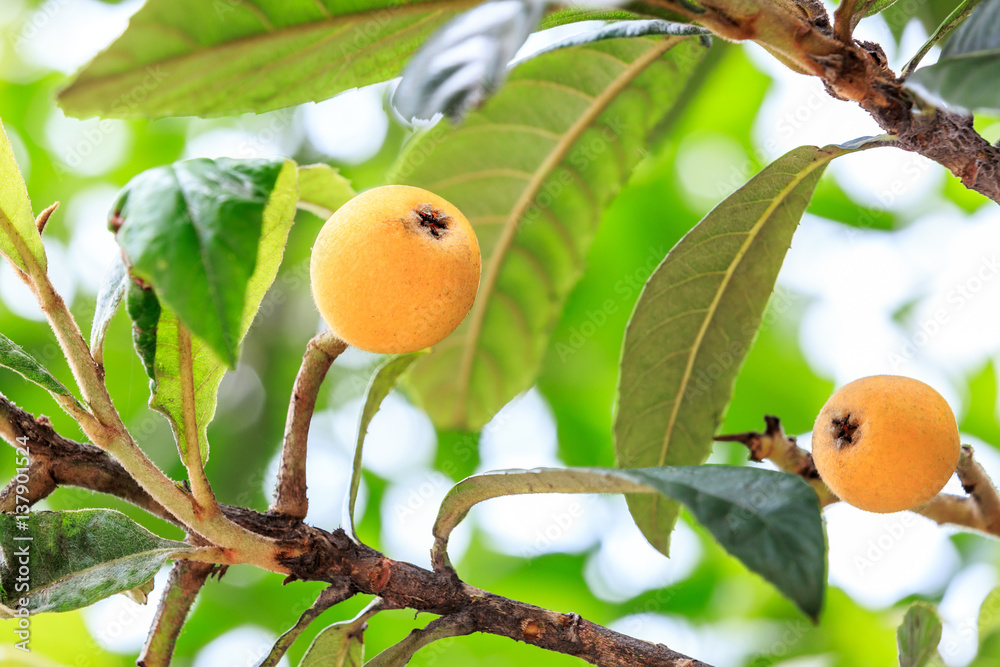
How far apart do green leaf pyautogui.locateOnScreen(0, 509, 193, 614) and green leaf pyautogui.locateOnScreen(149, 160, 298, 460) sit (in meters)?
0.11

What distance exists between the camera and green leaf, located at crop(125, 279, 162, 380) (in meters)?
0.80

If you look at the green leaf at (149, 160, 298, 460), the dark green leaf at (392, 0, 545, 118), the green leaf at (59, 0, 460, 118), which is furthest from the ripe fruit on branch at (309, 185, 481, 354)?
the green leaf at (59, 0, 460, 118)

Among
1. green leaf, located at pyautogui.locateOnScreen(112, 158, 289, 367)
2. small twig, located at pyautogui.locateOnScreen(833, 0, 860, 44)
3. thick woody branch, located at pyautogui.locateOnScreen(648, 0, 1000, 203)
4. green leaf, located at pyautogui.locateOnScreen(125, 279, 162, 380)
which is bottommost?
green leaf, located at pyautogui.locateOnScreen(112, 158, 289, 367)

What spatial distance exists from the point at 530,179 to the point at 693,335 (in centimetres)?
55

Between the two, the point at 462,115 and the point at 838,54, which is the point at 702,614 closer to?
the point at 838,54

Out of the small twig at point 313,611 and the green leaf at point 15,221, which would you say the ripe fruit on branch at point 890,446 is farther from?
the green leaf at point 15,221

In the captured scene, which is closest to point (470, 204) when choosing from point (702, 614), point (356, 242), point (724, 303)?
point (724, 303)

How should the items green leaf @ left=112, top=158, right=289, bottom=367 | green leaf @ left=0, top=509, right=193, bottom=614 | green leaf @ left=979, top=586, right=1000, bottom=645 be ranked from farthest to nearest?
green leaf @ left=979, top=586, right=1000, bottom=645, green leaf @ left=0, top=509, right=193, bottom=614, green leaf @ left=112, top=158, right=289, bottom=367

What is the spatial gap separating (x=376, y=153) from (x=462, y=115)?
86.6 inches

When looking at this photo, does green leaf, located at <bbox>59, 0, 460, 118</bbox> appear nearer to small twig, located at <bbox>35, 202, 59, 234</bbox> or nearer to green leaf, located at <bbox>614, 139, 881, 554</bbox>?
small twig, located at <bbox>35, 202, 59, 234</bbox>

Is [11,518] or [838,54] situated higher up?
[838,54]

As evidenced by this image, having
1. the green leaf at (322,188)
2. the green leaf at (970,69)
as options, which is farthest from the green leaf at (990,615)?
the green leaf at (322,188)

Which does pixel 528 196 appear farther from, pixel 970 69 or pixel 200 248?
pixel 200 248

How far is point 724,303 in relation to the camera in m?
1.36
